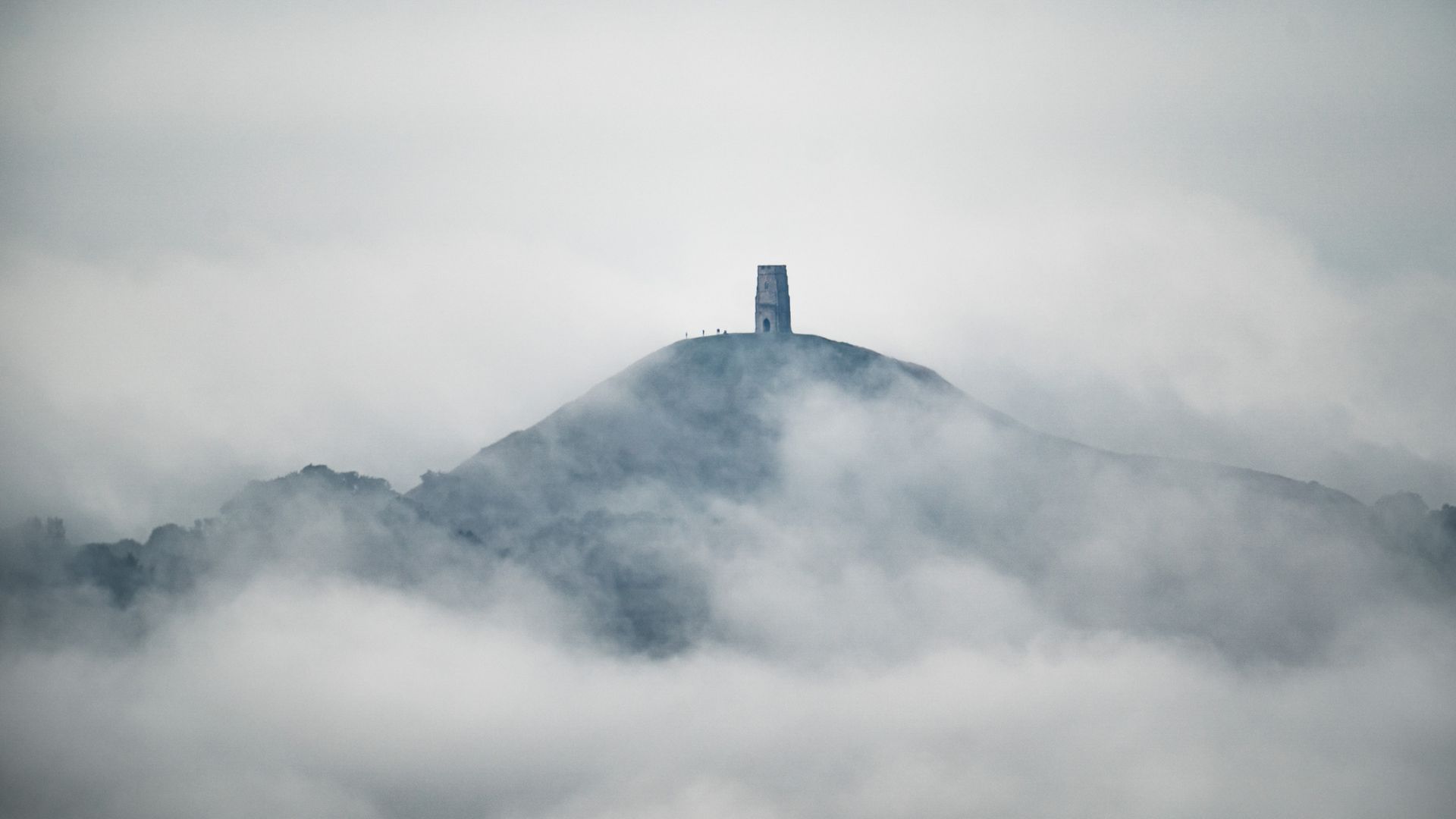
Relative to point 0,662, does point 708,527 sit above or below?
above

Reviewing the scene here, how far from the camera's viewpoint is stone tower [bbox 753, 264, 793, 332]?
130375 millimetres

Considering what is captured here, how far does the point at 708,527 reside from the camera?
16100cm

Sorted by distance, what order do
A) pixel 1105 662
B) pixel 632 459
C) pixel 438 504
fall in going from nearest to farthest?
pixel 632 459 → pixel 438 504 → pixel 1105 662

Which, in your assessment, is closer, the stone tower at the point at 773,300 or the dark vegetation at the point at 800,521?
the stone tower at the point at 773,300

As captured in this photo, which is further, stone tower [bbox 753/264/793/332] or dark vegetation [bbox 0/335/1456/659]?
dark vegetation [bbox 0/335/1456/659]

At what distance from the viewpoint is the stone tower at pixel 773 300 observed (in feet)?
428

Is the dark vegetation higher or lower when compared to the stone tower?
lower

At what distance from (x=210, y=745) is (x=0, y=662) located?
33721 mm

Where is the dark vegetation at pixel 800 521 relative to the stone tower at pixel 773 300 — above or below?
below

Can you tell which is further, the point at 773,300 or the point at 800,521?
the point at 800,521

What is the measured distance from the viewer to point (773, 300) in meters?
132

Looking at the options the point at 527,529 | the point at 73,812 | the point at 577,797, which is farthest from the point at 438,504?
the point at 73,812

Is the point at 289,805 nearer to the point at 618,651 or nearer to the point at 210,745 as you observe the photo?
the point at 210,745

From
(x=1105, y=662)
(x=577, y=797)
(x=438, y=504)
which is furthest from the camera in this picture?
(x=577, y=797)
